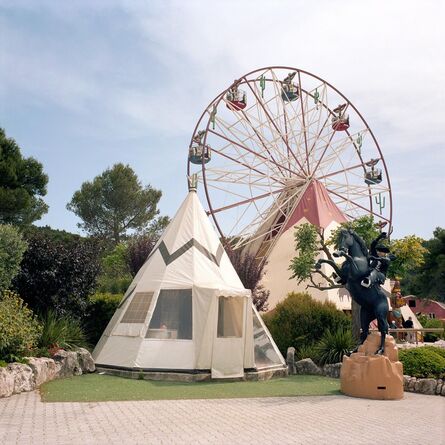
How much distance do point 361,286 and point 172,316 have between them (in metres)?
4.55

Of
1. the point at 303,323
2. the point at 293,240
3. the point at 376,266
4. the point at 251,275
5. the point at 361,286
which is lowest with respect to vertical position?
the point at 303,323

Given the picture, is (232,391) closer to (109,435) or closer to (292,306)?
(109,435)

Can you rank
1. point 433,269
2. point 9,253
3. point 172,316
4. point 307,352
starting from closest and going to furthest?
point 9,253 → point 172,316 → point 307,352 → point 433,269

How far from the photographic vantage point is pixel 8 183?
2084 centimetres

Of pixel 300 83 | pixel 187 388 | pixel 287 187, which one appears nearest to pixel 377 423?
pixel 187 388

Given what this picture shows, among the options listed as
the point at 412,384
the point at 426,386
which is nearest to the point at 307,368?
the point at 412,384

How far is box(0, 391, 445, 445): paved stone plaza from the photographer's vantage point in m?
5.85

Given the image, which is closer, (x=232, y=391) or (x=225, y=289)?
(x=232, y=391)

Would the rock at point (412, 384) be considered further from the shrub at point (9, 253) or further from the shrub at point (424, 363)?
the shrub at point (9, 253)

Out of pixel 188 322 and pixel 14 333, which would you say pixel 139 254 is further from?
pixel 14 333

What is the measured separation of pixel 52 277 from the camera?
13.1m

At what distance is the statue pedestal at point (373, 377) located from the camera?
970cm

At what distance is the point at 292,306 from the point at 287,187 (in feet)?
37.2

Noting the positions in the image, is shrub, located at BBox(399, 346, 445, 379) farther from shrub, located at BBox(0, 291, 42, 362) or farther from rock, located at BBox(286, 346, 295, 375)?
shrub, located at BBox(0, 291, 42, 362)
